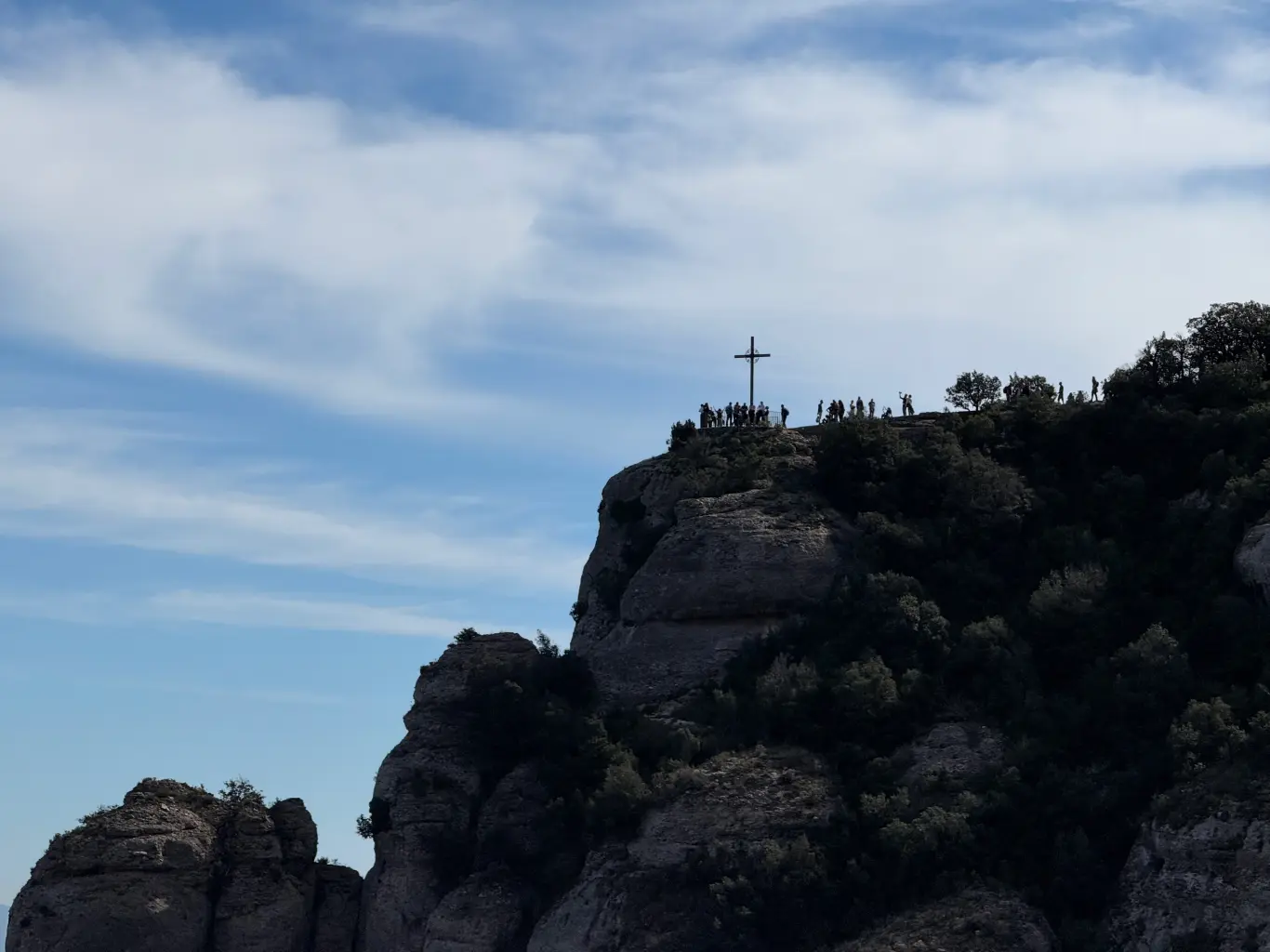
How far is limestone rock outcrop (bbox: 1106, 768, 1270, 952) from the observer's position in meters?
43.8

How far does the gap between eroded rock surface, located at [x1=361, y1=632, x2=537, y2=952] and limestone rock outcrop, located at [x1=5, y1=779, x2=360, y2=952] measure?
2424 mm

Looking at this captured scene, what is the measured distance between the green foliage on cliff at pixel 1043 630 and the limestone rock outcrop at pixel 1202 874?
0.94 meters

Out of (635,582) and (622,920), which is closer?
(622,920)

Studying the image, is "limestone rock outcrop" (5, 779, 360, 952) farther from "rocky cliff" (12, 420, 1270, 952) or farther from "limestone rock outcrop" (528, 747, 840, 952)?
"limestone rock outcrop" (528, 747, 840, 952)

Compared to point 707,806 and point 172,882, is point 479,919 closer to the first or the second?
point 707,806

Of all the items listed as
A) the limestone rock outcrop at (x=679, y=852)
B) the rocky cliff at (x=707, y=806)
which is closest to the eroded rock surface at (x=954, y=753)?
the rocky cliff at (x=707, y=806)

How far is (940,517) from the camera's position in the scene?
60906 mm

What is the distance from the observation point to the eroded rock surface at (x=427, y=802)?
55.2 metres

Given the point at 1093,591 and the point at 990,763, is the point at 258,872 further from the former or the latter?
the point at 1093,591

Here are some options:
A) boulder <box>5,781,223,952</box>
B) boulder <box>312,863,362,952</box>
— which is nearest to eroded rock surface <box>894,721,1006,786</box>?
boulder <box>312,863,362,952</box>

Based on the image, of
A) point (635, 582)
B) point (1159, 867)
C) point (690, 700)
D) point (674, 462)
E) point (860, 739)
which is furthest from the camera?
point (674, 462)

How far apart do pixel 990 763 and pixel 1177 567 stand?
8.72 metres

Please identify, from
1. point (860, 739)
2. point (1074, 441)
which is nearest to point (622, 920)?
point (860, 739)

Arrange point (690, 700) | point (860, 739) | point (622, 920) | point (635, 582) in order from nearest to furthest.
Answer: point (622, 920)
point (860, 739)
point (690, 700)
point (635, 582)
